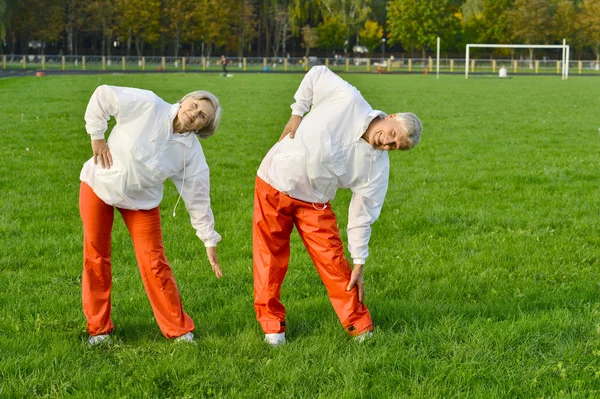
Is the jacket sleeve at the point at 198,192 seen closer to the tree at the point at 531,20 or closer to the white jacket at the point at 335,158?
the white jacket at the point at 335,158

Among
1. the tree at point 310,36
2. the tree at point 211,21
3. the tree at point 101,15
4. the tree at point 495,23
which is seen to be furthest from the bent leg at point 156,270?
the tree at point 495,23

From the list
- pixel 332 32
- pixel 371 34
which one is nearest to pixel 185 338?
pixel 332 32

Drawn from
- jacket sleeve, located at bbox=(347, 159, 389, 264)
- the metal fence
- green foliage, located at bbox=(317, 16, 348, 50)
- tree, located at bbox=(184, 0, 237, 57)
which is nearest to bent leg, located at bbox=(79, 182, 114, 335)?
jacket sleeve, located at bbox=(347, 159, 389, 264)

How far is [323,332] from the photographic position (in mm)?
4781

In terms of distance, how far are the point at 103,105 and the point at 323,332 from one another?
1.92 metres

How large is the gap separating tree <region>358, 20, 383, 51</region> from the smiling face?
7978 cm

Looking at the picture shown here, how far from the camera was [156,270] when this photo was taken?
4430 mm

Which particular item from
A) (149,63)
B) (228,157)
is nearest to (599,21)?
(149,63)

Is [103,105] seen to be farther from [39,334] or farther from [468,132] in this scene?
[468,132]

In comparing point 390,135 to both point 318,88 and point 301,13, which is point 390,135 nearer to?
point 318,88

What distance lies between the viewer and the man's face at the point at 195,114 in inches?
161

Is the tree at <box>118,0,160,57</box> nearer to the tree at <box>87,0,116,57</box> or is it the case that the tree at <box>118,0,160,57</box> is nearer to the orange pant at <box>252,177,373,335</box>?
the tree at <box>87,0,116,57</box>

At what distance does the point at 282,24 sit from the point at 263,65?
1252 centimetres

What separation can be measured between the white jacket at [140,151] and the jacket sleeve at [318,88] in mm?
731
